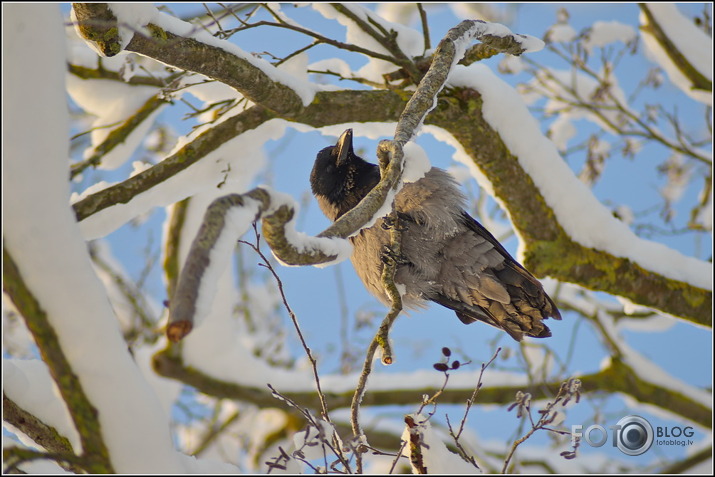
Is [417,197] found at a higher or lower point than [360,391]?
higher

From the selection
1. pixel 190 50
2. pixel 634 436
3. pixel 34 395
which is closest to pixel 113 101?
pixel 190 50

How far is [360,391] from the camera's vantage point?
2330 millimetres

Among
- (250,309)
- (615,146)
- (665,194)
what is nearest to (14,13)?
(615,146)

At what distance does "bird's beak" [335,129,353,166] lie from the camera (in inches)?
165

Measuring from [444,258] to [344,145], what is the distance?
991 millimetres

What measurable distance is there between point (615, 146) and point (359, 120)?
3643 mm

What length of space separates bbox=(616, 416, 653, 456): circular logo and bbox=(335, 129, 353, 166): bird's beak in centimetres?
231

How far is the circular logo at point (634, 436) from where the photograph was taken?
329cm

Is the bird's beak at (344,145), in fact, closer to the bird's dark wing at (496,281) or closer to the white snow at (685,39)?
the bird's dark wing at (496,281)

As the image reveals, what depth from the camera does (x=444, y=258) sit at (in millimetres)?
4117

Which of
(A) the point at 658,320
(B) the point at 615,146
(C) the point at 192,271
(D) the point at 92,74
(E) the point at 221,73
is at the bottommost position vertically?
(C) the point at 192,271

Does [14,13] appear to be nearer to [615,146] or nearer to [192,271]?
[192,271]

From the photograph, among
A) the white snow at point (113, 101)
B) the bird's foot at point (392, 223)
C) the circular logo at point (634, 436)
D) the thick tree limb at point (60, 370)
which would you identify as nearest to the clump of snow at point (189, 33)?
the bird's foot at point (392, 223)

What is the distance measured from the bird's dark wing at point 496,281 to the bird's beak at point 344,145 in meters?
0.90
